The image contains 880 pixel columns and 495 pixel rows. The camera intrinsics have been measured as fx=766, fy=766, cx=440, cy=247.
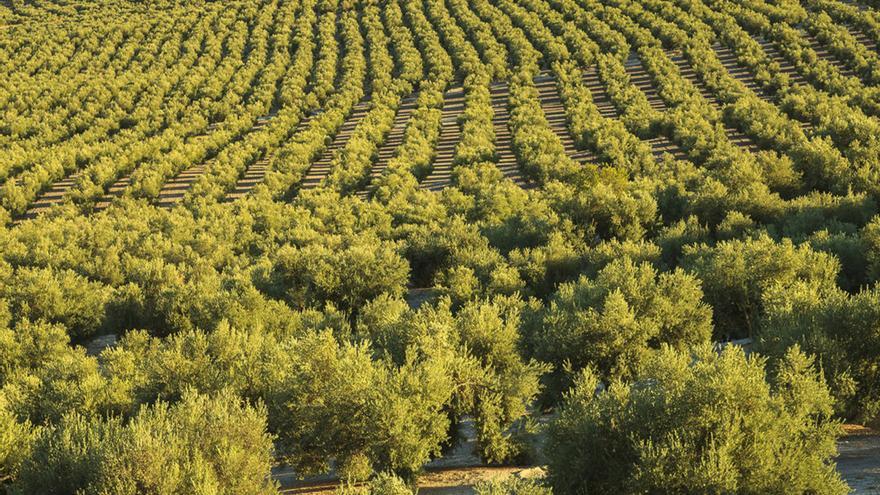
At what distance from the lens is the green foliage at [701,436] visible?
10.3m

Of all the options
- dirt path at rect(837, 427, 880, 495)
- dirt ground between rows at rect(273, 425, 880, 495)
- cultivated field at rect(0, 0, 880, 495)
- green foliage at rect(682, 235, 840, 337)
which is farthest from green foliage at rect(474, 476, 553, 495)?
green foliage at rect(682, 235, 840, 337)

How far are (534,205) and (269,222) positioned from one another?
47.9 ft

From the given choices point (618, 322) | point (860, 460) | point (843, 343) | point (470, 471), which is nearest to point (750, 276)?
point (618, 322)

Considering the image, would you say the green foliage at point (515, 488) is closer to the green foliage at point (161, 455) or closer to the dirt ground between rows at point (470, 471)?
the dirt ground between rows at point (470, 471)

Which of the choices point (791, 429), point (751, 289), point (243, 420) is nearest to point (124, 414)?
point (243, 420)

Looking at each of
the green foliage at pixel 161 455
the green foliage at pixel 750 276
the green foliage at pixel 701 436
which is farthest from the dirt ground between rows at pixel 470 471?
the green foliage at pixel 750 276

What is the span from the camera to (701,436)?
1080cm

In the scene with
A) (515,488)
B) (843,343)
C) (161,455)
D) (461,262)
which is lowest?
(461,262)

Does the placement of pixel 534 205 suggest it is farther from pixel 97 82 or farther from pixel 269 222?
pixel 97 82

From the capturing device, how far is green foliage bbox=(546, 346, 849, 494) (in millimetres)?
10312

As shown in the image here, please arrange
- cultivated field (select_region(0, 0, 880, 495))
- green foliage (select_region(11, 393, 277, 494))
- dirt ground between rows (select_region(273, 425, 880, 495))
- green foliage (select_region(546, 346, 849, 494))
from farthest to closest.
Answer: dirt ground between rows (select_region(273, 425, 880, 495)) < cultivated field (select_region(0, 0, 880, 495)) < green foliage (select_region(11, 393, 277, 494)) < green foliage (select_region(546, 346, 849, 494))

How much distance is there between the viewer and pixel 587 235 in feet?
104

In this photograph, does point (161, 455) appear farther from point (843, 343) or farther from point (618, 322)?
point (843, 343)

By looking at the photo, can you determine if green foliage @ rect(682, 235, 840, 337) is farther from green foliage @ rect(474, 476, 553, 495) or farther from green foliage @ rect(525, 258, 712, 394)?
green foliage @ rect(474, 476, 553, 495)
